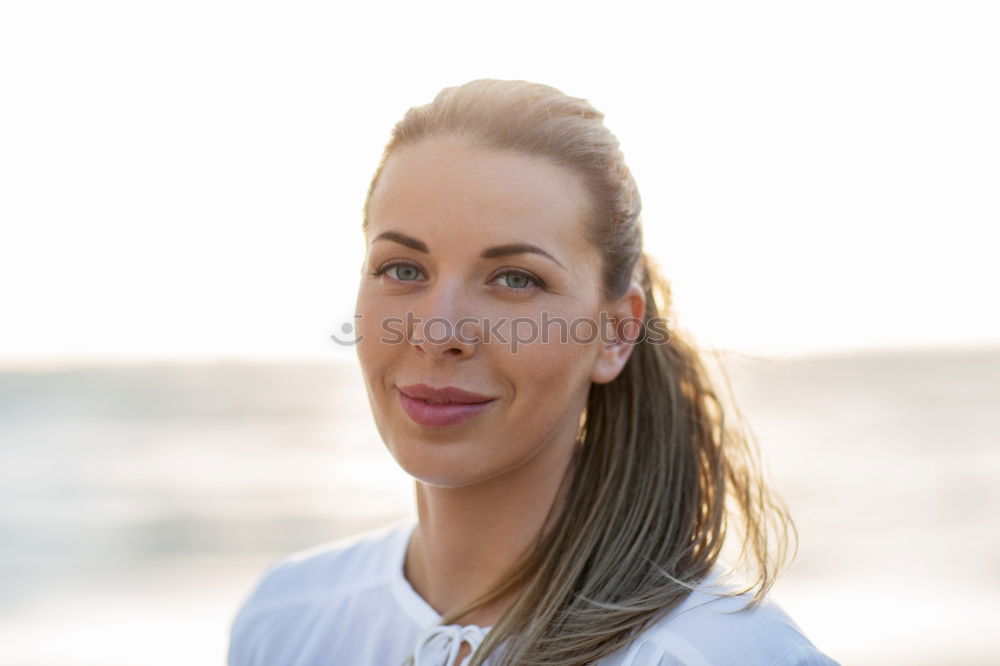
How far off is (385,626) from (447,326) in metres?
0.91

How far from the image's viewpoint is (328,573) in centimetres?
296

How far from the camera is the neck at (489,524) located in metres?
2.59

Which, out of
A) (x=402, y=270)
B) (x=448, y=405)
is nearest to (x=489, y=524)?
(x=448, y=405)

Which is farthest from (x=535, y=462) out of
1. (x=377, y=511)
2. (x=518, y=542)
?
(x=377, y=511)

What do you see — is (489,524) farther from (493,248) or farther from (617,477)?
(493,248)

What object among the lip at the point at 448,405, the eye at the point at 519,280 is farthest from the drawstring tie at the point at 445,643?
the eye at the point at 519,280

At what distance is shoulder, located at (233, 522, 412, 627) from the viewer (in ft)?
9.39

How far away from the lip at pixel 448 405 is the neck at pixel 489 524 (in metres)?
0.28

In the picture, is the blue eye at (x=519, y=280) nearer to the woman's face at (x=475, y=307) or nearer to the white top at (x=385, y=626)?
the woman's face at (x=475, y=307)

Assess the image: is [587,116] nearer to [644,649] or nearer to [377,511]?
[644,649]

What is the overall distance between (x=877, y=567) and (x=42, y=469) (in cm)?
1057

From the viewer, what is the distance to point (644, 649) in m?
2.14

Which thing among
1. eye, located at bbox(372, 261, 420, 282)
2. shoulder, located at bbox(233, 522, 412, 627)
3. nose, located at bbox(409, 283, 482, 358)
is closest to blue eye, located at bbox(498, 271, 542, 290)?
nose, located at bbox(409, 283, 482, 358)

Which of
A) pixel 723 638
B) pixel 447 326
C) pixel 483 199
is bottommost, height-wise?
pixel 723 638
